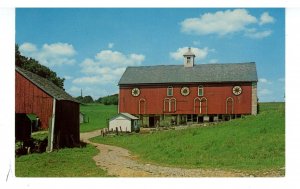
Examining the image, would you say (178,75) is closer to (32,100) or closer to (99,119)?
(99,119)

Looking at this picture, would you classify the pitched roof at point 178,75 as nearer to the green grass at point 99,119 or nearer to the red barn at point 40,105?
the green grass at point 99,119

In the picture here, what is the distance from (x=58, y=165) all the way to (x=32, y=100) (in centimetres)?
480

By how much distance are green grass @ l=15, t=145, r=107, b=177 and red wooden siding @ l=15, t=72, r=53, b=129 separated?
1833mm

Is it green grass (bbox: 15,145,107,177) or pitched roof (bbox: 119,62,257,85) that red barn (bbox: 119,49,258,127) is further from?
green grass (bbox: 15,145,107,177)

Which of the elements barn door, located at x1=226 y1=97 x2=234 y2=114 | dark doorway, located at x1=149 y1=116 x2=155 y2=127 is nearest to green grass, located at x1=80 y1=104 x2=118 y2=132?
dark doorway, located at x1=149 y1=116 x2=155 y2=127

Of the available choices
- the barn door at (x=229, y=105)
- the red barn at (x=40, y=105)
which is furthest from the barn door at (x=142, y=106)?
the red barn at (x=40, y=105)

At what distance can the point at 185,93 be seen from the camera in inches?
1326

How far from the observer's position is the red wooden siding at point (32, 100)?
17.4 m

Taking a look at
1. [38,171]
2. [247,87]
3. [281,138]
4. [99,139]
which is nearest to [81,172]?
[38,171]

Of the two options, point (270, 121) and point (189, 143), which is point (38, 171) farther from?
point (270, 121)

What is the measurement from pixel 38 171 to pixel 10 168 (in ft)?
3.21

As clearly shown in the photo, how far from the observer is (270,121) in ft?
64.5

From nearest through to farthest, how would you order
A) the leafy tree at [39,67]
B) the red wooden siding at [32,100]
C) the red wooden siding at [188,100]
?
the leafy tree at [39,67]
the red wooden siding at [32,100]
the red wooden siding at [188,100]
